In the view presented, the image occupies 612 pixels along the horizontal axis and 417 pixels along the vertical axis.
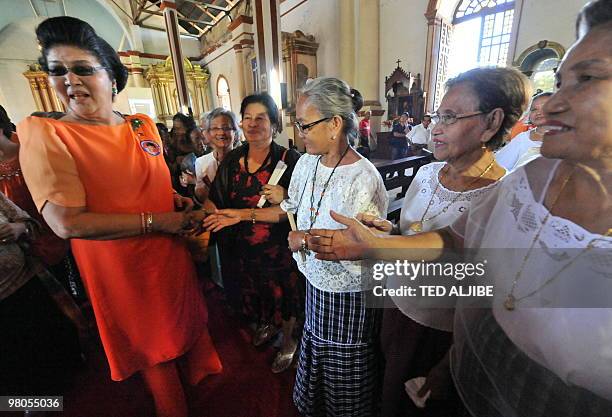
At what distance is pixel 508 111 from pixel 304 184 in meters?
0.90

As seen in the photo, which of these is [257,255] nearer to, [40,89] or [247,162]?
[247,162]

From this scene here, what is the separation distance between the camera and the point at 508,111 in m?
1.00

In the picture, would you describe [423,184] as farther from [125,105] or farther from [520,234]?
[125,105]

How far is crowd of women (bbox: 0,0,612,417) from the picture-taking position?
62 centimetres

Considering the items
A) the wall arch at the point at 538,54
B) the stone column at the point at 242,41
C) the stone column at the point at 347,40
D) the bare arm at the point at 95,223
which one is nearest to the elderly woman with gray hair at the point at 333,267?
the bare arm at the point at 95,223

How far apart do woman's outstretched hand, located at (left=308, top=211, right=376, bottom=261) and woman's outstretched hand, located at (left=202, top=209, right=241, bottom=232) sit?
0.69m

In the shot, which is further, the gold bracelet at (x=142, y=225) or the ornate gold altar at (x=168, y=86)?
the ornate gold altar at (x=168, y=86)

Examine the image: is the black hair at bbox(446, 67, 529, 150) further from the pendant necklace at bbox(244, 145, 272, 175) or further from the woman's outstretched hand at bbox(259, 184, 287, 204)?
the pendant necklace at bbox(244, 145, 272, 175)

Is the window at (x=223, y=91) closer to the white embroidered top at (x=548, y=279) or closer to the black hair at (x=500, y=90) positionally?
the black hair at (x=500, y=90)

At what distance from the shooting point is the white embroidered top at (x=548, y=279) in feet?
1.91

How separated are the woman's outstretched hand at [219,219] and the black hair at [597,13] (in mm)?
1450

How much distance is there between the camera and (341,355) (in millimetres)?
1339

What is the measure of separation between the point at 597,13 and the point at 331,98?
787 mm

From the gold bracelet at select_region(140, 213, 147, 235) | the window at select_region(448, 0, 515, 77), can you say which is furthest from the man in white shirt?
the gold bracelet at select_region(140, 213, 147, 235)
